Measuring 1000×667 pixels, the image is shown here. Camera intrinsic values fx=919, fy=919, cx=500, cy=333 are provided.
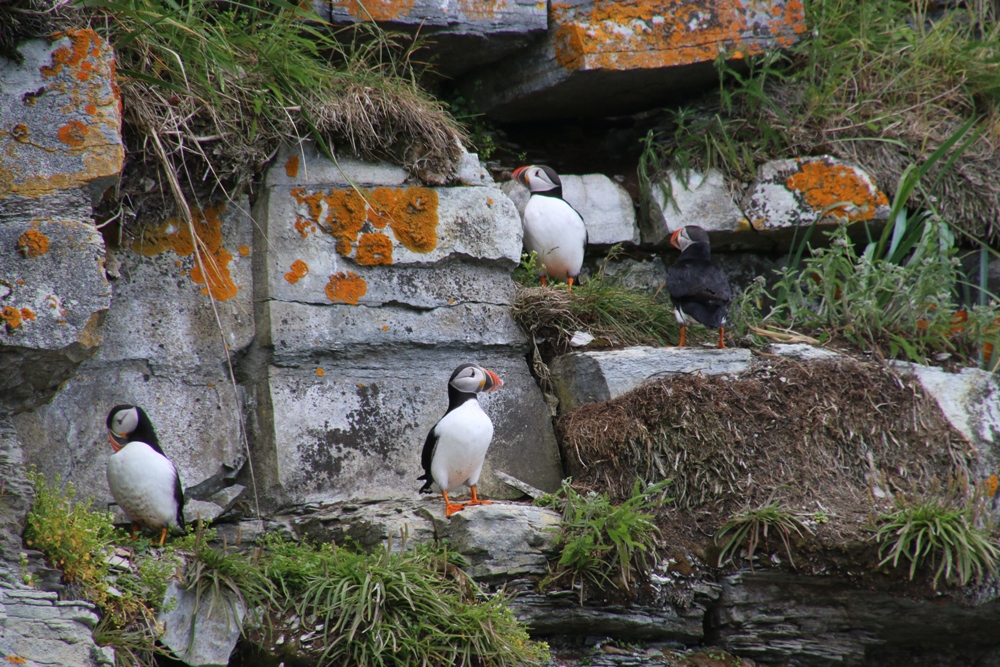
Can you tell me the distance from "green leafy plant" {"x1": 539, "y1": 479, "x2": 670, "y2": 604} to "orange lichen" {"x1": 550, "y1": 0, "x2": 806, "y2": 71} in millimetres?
2924

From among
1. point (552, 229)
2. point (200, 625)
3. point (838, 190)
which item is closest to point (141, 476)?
point (200, 625)

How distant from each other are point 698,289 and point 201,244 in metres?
2.50

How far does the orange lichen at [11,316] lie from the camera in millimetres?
3287

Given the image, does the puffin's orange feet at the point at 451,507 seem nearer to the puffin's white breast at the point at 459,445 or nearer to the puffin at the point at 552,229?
the puffin's white breast at the point at 459,445

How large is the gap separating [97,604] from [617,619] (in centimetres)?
207

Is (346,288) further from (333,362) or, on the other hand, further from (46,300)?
(46,300)

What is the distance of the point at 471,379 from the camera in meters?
4.34

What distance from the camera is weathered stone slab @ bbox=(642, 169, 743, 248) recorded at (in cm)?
595

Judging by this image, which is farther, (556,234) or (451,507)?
(556,234)

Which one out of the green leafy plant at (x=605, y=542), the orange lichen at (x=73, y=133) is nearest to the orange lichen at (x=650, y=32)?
the green leafy plant at (x=605, y=542)

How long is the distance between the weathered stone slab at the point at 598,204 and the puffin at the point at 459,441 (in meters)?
2.03

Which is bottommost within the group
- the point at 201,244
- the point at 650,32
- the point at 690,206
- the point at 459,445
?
the point at 459,445

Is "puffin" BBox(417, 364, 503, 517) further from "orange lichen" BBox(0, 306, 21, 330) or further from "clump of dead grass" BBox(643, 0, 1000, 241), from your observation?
"clump of dead grass" BBox(643, 0, 1000, 241)

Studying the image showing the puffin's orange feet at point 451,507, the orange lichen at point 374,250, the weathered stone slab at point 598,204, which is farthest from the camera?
the weathered stone slab at point 598,204
